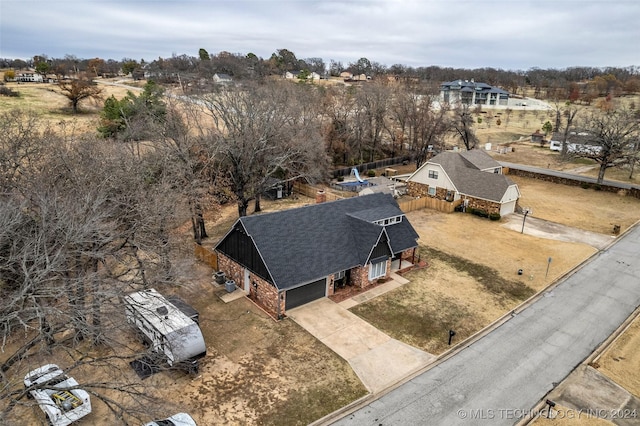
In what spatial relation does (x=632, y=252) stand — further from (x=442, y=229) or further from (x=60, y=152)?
(x=60, y=152)

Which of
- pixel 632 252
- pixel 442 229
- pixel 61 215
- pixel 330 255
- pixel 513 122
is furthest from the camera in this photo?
pixel 513 122

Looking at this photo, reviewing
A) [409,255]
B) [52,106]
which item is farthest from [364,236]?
[52,106]

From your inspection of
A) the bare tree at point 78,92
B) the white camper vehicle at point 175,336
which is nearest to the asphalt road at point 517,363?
the white camper vehicle at point 175,336

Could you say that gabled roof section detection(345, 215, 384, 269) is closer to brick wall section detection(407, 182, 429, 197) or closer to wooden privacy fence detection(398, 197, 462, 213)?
wooden privacy fence detection(398, 197, 462, 213)

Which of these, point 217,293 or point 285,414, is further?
point 217,293

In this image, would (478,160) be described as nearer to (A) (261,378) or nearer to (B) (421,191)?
(B) (421,191)

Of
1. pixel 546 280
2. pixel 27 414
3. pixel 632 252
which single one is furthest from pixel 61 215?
pixel 632 252

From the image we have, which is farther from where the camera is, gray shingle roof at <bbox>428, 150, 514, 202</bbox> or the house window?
gray shingle roof at <bbox>428, 150, 514, 202</bbox>

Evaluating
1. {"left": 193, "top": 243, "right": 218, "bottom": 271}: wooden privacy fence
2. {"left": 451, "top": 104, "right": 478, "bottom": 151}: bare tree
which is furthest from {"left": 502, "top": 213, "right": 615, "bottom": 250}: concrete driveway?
{"left": 193, "top": 243, "right": 218, "bottom": 271}: wooden privacy fence
